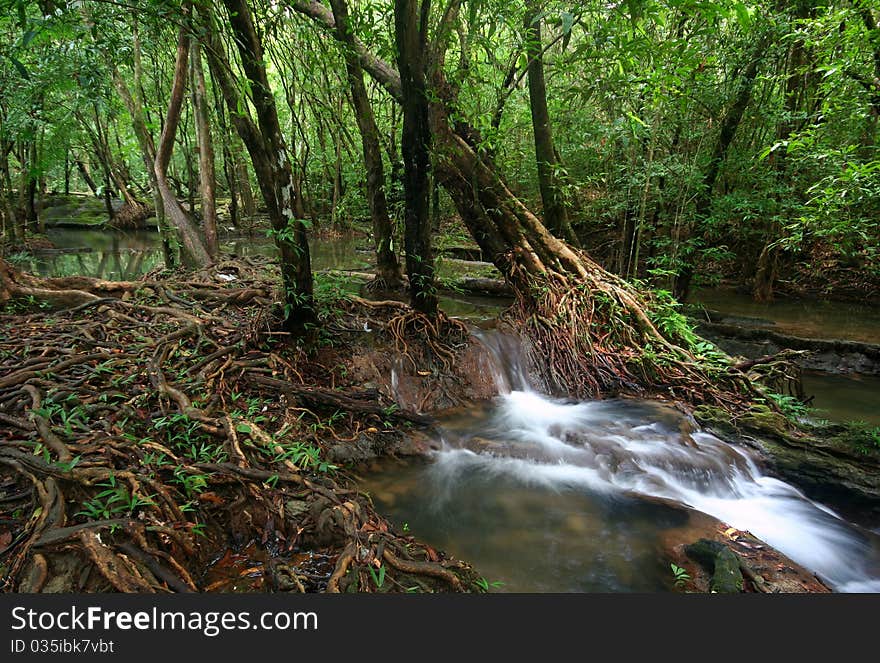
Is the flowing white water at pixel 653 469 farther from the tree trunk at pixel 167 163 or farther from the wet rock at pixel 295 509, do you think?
the tree trunk at pixel 167 163

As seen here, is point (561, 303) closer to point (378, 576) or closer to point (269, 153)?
point (269, 153)

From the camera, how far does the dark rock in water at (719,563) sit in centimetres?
294

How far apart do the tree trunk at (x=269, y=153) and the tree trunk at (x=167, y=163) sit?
413 cm

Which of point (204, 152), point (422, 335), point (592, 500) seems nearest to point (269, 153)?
point (422, 335)

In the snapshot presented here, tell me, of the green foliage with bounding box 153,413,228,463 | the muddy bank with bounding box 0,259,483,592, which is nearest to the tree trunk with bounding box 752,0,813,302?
the muddy bank with bounding box 0,259,483,592

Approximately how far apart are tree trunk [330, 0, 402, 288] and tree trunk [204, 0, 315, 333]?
1.71 metres

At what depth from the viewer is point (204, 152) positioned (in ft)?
26.4

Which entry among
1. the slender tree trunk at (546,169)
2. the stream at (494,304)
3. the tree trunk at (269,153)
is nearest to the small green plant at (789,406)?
the stream at (494,304)

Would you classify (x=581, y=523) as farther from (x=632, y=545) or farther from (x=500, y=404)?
(x=500, y=404)

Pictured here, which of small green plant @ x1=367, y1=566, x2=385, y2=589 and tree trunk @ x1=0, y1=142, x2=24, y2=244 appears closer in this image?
small green plant @ x1=367, y1=566, x2=385, y2=589

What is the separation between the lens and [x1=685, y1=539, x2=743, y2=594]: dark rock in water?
9.64 feet

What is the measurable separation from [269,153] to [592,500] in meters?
4.17

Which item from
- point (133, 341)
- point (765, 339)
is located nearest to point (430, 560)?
point (133, 341)

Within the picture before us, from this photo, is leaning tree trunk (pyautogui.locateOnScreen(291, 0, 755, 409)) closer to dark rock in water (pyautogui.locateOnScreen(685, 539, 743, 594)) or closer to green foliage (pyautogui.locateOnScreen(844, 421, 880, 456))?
green foliage (pyautogui.locateOnScreen(844, 421, 880, 456))
